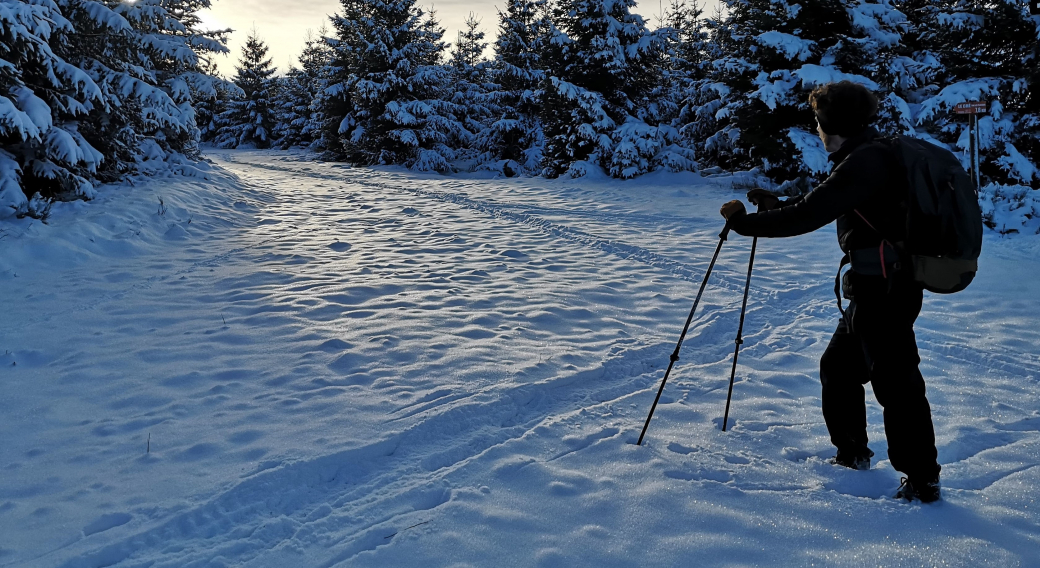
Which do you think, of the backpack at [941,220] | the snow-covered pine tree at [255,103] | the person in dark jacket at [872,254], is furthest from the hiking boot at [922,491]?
the snow-covered pine tree at [255,103]

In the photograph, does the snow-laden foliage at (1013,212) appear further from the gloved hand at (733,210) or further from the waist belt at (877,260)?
the gloved hand at (733,210)

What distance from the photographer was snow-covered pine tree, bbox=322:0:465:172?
989 inches

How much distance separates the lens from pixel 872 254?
8.97ft

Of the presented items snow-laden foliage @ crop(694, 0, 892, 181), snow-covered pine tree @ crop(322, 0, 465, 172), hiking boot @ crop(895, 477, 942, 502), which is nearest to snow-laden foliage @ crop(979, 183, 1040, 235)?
snow-laden foliage @ crop(694, 0, 892, 181)

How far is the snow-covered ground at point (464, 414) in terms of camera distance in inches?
108

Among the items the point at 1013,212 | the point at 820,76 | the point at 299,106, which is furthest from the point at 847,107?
the point at 299,106

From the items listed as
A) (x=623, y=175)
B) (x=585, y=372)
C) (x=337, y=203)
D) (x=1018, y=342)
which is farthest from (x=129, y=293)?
(x=623, y=175)

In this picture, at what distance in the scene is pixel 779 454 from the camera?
350 cm

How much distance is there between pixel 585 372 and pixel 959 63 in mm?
13730

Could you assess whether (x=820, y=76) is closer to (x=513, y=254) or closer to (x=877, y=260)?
(x=513, y=254)

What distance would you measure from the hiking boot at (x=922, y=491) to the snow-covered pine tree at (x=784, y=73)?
12.7m

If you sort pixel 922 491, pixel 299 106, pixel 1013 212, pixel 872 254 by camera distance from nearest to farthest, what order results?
1. pixel 872 254
2. pixel 922 491
3. pixel 1013 212
4. pixel 299 106

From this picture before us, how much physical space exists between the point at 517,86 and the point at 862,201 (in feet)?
81.9

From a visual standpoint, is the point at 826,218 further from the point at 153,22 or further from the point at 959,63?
the point at 153,22
